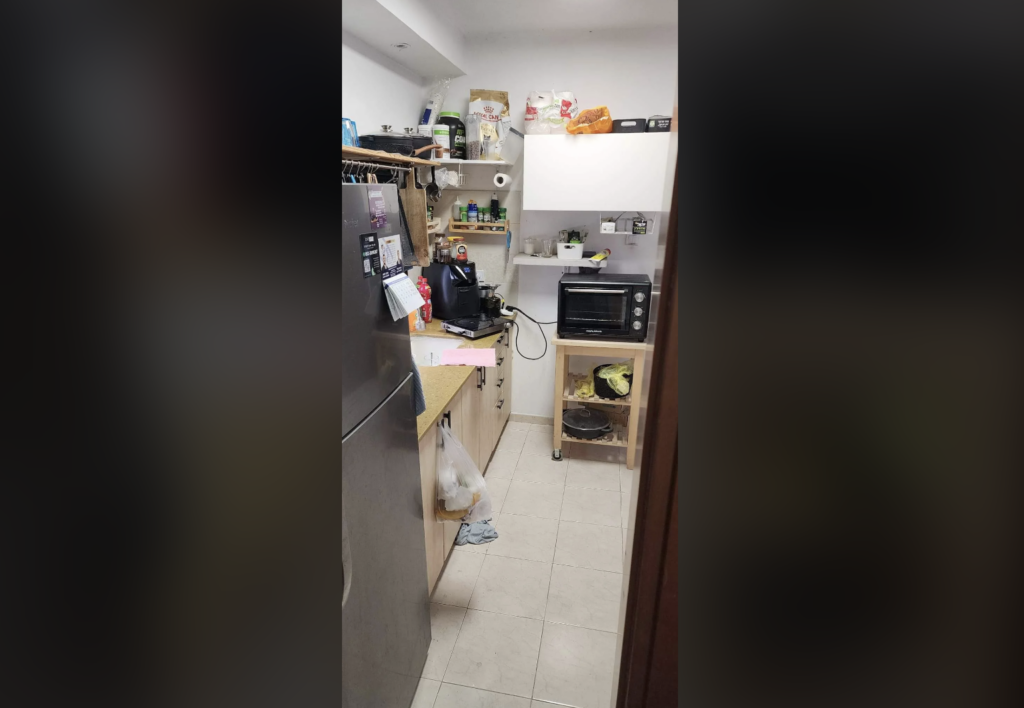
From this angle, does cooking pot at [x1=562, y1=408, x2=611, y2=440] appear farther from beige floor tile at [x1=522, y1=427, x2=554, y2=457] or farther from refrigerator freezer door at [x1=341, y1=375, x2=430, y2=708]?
refrigerator freezer door at [x1=341, y1=375, x2=430, y2=708]

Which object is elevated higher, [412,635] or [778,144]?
[778,144]

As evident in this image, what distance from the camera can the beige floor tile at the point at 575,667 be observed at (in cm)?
168

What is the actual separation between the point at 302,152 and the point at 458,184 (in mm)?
3345

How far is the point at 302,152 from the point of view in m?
0.17

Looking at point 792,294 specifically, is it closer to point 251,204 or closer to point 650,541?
point 251,204

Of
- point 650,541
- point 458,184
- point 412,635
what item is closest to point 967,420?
point 650,541

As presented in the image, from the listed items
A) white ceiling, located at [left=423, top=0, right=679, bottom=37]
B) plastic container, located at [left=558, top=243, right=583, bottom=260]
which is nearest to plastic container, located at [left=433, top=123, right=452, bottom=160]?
white ceiling, located at [left=423, top=0, right=679, bottom=37]

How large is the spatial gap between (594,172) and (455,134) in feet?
2.74

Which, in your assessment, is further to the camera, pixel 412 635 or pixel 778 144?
pixel 412 635

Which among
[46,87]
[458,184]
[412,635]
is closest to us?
[46,87]

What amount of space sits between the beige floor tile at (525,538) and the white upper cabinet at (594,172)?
5.73 feet

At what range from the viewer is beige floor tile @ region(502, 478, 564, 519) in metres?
2.73

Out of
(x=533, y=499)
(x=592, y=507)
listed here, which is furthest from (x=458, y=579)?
(x=592, y=507)

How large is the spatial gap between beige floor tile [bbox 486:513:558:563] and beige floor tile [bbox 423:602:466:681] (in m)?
0.40
